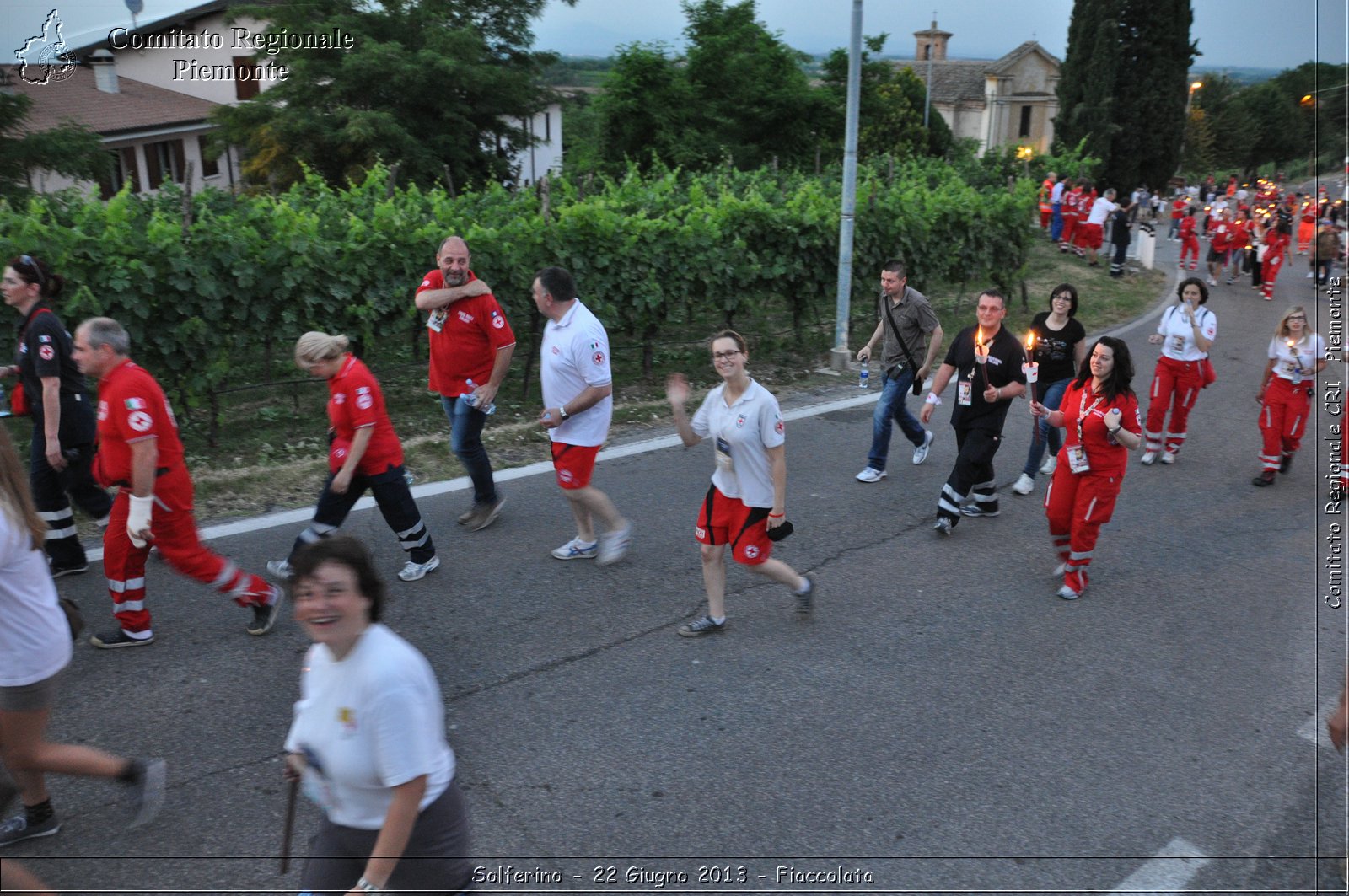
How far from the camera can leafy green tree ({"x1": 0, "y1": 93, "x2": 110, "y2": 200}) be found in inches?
478

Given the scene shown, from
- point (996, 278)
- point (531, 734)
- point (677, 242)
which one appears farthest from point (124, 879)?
point (996, 278)

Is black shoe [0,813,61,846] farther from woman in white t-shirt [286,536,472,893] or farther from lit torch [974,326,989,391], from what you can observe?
lit torch [974,326,989,391]

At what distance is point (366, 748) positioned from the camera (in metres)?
2.62

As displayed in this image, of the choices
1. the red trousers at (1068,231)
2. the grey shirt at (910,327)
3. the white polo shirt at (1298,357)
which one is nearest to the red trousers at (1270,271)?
the red trousers at (1068,231)

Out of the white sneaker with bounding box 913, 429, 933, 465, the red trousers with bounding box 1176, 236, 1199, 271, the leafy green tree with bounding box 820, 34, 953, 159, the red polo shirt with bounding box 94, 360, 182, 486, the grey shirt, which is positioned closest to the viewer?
the red polo shirt with bounding box 94, 360, 182, 486

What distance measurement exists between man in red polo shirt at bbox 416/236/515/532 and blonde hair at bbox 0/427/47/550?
11.2ft

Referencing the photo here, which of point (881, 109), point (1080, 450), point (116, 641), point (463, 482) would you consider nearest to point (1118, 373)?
point (1080, 450)

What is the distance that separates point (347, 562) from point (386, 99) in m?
23.7

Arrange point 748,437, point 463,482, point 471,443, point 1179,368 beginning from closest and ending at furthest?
point 748,437
point 471,443
point 463,482
point 1179,368

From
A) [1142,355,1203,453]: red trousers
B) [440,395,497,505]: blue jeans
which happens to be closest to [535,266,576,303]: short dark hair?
[440,395,497,505]: blue jeans

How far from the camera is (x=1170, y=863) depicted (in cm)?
404

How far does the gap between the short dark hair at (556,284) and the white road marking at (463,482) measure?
214 centimetres

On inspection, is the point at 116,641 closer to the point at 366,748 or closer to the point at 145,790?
the point at 145,790

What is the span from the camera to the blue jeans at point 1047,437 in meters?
8.25
